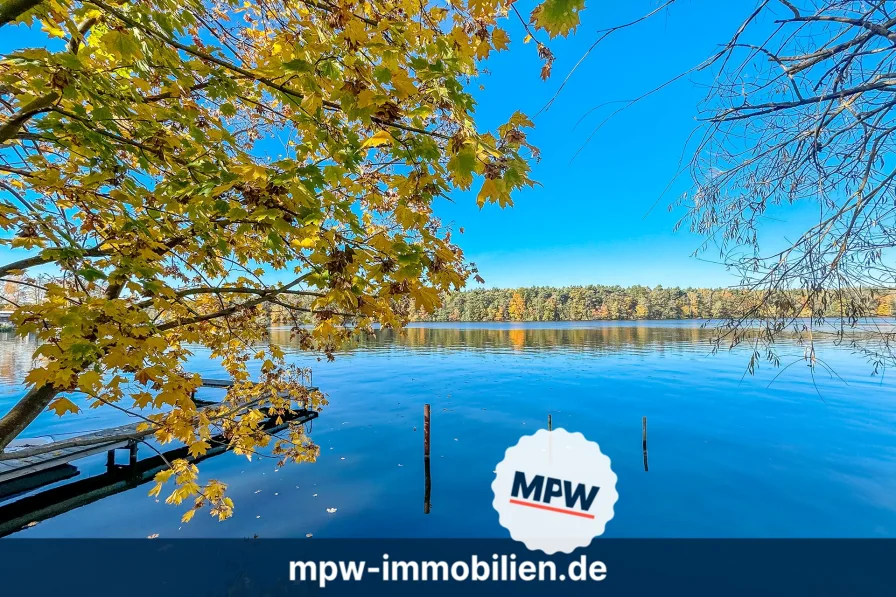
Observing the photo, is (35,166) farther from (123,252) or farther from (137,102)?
(137,102)

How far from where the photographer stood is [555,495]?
8828 millimetres

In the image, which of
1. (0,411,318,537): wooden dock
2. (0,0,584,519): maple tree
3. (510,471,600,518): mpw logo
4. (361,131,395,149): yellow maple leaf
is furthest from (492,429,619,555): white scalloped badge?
(361,131,395,149): yellow maple leaf

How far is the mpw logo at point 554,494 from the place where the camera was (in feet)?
28.2

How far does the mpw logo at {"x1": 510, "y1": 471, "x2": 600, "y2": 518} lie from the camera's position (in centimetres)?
860

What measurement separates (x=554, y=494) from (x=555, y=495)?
32mm

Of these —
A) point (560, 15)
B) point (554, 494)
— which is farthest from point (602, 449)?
point (560, 15)

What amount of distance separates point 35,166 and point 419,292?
146 inches

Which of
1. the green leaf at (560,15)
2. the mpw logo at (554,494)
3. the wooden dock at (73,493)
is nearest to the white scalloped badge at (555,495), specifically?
the mpw logo at (554,494)

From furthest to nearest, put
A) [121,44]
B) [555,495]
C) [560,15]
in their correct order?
[555,495], [121,44], [560,15]
